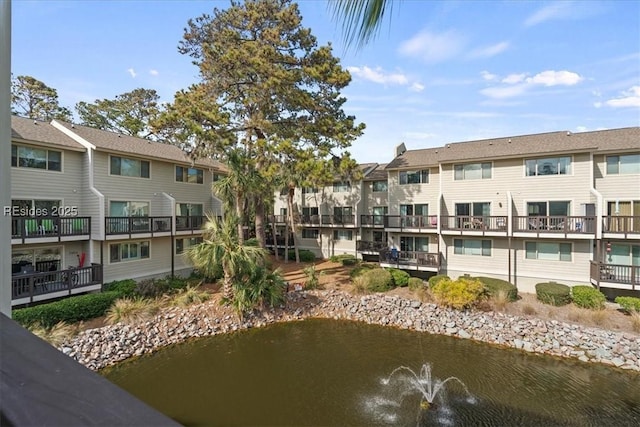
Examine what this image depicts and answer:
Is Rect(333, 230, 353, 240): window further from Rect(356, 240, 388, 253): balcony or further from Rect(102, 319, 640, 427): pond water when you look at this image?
Rect(102, 319, 640, 427): pond water

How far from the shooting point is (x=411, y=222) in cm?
2256

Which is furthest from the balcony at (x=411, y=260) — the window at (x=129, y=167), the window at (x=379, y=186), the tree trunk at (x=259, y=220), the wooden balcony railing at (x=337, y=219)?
the window at (x=129, y=167)

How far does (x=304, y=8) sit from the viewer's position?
250 centimetres

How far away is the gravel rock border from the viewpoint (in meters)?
12.1

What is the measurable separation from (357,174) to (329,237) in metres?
10.8

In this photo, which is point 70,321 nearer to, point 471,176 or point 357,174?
point 357,174

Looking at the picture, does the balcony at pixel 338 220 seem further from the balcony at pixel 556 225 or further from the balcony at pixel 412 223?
the balcony at pixel 556 225

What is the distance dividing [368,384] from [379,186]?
1853 cm

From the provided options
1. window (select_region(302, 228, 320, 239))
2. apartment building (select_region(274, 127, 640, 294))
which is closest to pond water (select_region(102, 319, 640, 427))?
apartment building (select_region(274, 127, 640, 294))

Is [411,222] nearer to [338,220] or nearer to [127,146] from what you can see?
[338,220]

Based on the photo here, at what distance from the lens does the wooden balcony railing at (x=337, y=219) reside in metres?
26.4

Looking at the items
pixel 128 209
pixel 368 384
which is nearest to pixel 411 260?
pixel 368 384

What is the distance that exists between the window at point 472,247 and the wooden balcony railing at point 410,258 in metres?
1.61

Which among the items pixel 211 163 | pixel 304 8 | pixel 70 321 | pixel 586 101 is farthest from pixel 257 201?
pixel 304 8
